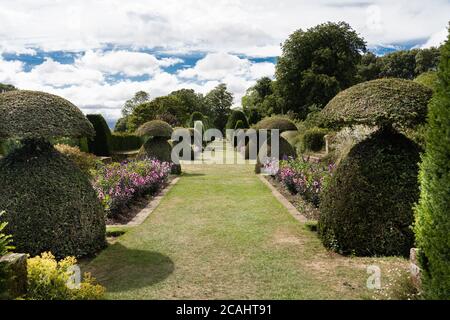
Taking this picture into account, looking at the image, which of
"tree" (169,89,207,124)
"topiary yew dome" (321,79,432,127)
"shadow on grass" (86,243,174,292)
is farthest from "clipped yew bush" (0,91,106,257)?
"tree" (169,89,207,124)

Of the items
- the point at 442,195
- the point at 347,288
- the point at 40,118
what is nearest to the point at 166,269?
the point at 347,288

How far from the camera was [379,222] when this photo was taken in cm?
632

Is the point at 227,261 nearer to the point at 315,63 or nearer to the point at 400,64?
the point at 315,63

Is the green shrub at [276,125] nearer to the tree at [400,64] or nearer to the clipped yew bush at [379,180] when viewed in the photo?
the clipped yew bush at [379,180]

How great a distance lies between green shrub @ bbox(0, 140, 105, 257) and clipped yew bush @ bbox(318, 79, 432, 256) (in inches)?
159

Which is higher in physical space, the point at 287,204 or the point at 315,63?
the point at 315,63

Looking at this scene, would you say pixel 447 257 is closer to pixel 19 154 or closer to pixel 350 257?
pixel 350 257

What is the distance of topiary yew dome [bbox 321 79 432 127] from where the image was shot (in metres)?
6.25

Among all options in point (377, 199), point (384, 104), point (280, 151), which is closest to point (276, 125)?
point (280, 151)

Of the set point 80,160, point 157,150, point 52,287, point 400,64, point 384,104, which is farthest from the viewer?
point 400,64

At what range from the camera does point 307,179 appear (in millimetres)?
11703

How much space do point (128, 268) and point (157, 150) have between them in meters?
13.2

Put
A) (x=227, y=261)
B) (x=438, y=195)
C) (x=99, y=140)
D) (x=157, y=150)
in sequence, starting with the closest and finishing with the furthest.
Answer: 1. (x=438, y=195)
2. (x=227, y=261)
3. (x=157, y=150)
4. (x=99, y=140)

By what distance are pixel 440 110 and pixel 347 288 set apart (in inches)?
96.7
